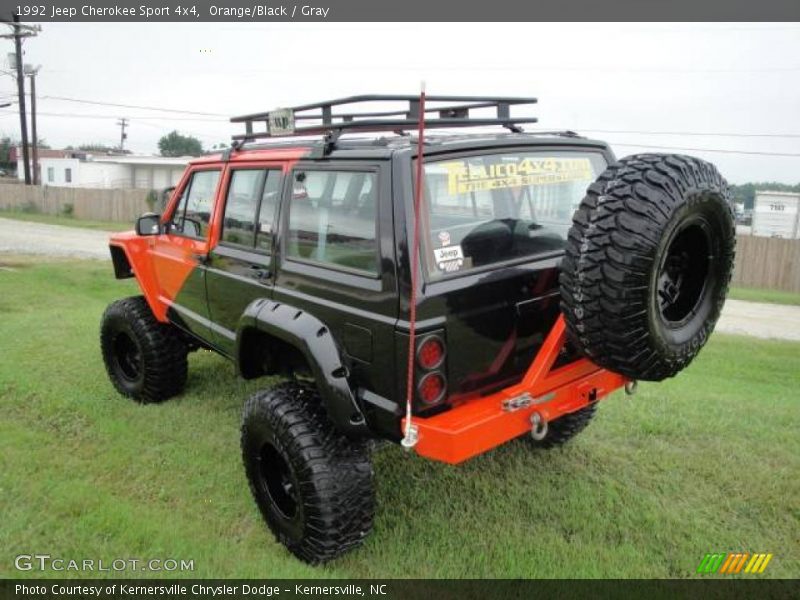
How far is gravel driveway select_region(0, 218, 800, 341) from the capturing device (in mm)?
11281

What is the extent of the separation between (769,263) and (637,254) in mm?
18783

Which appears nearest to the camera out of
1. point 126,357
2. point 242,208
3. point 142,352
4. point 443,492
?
point 443,492

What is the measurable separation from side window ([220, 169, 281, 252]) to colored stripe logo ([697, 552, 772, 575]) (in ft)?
8.89

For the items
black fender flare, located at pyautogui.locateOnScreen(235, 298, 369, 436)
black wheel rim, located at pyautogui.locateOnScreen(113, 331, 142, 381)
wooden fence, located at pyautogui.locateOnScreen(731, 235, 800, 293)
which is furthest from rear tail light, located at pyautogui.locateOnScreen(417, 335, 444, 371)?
wooden fence, located at pyautogui.locateOnScreen(731, 235, 800, 293)

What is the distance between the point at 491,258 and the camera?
2.94m

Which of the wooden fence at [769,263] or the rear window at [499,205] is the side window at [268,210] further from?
the wooden fence at [769,263]

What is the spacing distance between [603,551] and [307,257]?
2064 mm

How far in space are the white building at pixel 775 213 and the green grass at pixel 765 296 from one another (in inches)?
824

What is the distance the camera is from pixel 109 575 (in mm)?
3006

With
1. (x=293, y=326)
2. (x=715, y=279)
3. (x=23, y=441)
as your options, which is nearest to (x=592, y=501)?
(x=715, y=279)

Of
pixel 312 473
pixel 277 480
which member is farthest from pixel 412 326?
pixel 277 480

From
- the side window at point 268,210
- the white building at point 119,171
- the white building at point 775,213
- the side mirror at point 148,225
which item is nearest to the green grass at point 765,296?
the side mirror at point 148,225

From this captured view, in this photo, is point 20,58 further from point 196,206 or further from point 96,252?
point 196,206
